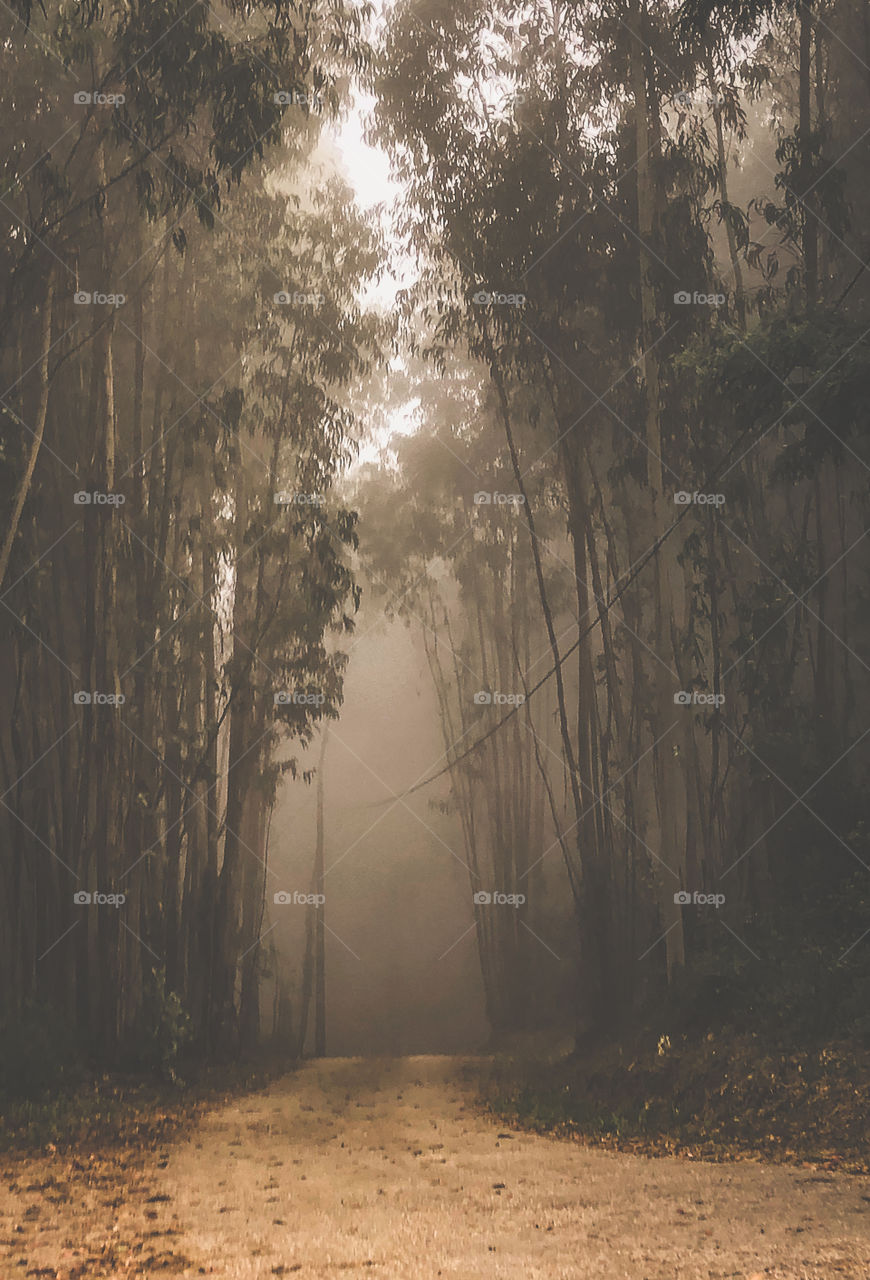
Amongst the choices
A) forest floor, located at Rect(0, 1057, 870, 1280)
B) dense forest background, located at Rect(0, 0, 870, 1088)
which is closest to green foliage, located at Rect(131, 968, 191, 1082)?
dense forest background, located at Rect(0, 0, 870, 1088)

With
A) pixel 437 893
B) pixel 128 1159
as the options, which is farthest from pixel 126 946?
pixel 437 893

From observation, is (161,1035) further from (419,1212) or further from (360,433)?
(360,433)

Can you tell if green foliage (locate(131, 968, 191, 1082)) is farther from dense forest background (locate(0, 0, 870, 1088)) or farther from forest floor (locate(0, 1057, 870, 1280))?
forest floor (locate(0, 1057, 870, 1280))

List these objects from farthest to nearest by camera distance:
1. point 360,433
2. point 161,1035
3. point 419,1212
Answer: point 360,433 → point 161,1035 → point 419,1212

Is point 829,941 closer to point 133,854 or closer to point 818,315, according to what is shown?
point 818,315

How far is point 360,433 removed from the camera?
12.2 m

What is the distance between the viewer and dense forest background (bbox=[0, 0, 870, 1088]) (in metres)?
6.87

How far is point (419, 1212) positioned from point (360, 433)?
9.44 metres

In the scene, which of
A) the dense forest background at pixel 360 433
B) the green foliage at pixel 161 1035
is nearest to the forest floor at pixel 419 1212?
the green foliage at pixel 161 1035

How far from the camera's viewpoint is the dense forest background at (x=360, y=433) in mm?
6867

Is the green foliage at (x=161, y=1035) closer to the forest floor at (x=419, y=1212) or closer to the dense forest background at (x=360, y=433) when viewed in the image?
the dense forest background at (x=360, y=433)

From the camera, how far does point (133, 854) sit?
27.2ft

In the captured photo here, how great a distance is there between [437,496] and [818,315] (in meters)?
8.45

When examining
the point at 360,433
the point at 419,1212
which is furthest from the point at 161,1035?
the point at 360,433
